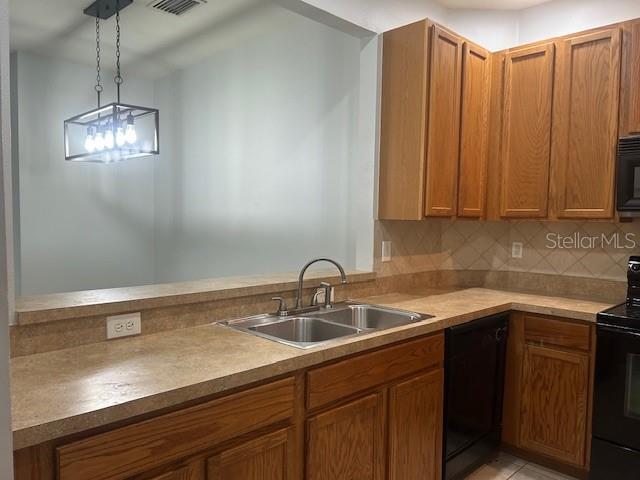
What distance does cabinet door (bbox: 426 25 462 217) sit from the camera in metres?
2.63

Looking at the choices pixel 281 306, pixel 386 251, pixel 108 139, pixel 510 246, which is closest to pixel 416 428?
pixel 281 306

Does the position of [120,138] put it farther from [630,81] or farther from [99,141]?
[630,81]

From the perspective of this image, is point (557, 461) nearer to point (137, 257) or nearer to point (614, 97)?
point (614, 97)

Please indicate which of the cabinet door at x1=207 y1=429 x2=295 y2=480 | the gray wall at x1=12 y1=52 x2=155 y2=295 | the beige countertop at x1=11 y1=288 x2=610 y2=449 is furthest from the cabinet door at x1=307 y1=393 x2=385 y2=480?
the gray wall at x1=12 y1=52 x2=155 y2=295

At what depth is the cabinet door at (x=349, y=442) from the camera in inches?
66.9

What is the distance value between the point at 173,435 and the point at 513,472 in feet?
6.97

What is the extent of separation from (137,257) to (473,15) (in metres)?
4.13

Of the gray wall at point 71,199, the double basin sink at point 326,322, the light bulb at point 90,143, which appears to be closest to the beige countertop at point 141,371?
the double basin sink at point 326,322

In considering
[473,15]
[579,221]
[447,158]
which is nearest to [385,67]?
[447,158]

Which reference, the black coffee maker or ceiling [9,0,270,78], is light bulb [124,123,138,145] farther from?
the black coffee maker

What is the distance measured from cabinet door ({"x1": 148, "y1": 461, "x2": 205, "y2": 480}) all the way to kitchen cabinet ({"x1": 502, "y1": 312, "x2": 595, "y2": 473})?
1.97 m

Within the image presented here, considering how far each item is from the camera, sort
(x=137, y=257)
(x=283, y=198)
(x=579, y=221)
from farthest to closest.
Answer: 1. (x=137, y=257)
2. (x=283, y=198)
3. (x=579, y=221)

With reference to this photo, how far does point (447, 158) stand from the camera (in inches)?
108

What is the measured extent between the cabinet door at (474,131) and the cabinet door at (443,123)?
6 cm
